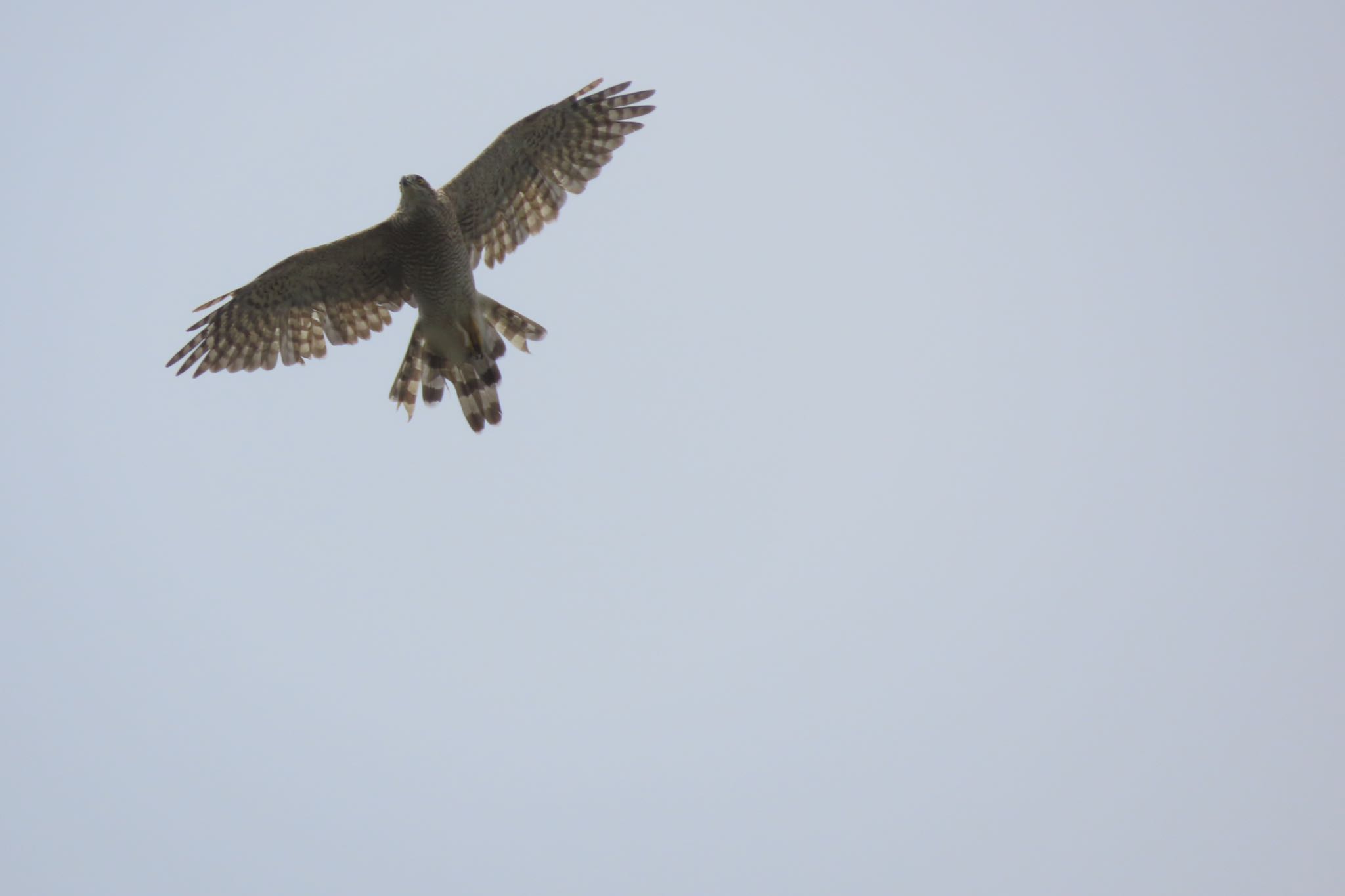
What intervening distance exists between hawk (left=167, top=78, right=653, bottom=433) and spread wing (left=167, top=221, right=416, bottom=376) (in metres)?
0.01

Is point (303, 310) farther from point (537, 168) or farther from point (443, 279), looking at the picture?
point (537, 168)

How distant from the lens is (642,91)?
14258mm

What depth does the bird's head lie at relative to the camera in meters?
13.3

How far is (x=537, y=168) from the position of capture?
14234 millimetres

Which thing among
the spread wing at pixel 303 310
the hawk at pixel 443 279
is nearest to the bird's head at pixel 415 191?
the hawk at pixel 443 279

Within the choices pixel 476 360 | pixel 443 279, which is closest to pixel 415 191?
pixel 443 279

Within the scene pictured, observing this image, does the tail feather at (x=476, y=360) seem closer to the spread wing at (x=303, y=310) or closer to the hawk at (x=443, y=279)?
the hawk at (x=443, y=279)

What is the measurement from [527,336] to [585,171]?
158 cm

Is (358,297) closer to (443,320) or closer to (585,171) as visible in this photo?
(443,320)

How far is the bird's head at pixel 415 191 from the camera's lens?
43.6 feet

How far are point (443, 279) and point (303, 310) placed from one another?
5.15 feet

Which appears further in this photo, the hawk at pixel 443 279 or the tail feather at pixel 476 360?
the tail feather at pixel 476 360

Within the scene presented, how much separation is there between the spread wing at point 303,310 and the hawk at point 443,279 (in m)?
0.01

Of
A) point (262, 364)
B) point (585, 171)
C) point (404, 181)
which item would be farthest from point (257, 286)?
point (585, 171)
